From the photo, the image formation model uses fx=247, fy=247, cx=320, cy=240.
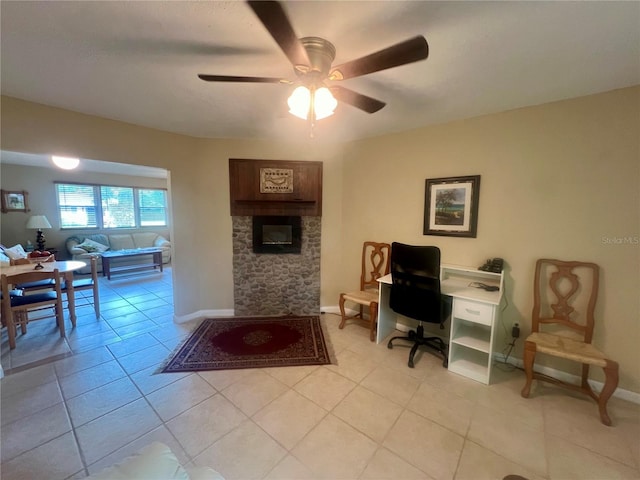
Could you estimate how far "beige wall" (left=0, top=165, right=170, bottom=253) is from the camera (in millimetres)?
4941

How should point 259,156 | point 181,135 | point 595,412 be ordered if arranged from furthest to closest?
point 259,156 < point 181,135 < point 595,412

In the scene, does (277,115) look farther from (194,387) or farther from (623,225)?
(623,225)

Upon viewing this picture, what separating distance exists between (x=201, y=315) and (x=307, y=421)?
7.53 ft

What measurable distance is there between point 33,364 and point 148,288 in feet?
8.16

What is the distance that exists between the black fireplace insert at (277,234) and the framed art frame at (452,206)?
165 cm

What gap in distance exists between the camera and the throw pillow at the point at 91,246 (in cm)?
541

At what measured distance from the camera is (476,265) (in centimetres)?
251

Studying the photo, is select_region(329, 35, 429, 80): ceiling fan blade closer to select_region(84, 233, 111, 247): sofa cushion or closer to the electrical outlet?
the electrical outlet

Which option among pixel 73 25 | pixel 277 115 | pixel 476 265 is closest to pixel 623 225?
pixel 476 265

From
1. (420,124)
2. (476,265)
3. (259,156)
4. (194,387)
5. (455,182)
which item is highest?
(420,124)

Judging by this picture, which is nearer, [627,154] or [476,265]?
[627,154]

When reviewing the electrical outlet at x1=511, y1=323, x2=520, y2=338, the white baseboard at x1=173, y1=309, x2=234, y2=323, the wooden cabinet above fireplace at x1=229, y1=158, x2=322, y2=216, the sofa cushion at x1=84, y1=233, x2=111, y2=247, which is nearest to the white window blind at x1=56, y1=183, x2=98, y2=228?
the sofa cushion at x1=84, y1=233, x2=111, y2=247

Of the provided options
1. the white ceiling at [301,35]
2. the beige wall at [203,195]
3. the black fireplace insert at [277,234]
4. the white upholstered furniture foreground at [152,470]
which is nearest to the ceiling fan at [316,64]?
the white ceiling at [301,35]

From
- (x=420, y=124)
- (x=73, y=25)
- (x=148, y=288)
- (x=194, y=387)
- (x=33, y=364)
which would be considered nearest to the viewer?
(x=73, y=25)
